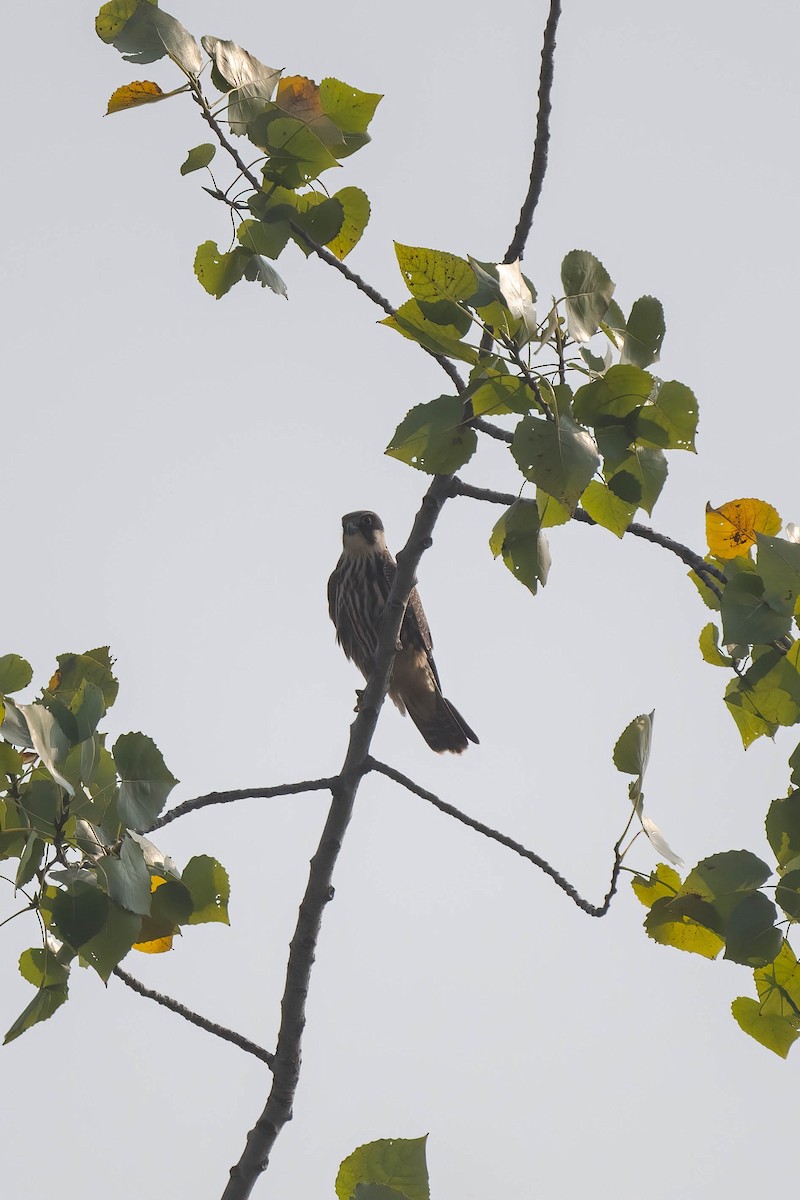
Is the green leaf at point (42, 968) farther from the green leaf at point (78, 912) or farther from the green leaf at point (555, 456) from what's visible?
the green leaf at point (555, 456)

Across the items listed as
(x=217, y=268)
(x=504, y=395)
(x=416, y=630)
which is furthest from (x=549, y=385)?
(x=416, y=630)

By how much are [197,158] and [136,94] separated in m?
0.19

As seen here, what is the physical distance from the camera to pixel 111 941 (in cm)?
249

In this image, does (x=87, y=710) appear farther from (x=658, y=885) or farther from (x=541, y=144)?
Answer: (x=541, y=144)

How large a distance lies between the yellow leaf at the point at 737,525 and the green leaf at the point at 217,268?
3.91 ft

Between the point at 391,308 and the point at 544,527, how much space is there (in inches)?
22.0

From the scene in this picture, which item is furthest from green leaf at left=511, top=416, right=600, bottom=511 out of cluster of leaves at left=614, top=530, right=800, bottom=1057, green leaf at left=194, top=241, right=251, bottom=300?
green leaf at left=194, top=241, right=251, bottom=300

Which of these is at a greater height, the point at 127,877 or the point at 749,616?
the point at 749,616

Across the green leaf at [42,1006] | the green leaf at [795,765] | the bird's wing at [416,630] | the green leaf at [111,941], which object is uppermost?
the bird's wing at [416,630]

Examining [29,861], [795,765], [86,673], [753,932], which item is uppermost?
[86,673]

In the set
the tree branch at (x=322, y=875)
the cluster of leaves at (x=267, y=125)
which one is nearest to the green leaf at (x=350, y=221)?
the cluster of leaves at (x=267, y=125)

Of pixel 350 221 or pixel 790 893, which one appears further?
pixel 350 221

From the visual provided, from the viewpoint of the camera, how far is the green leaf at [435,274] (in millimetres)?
2281

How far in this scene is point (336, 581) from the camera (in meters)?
8.23
